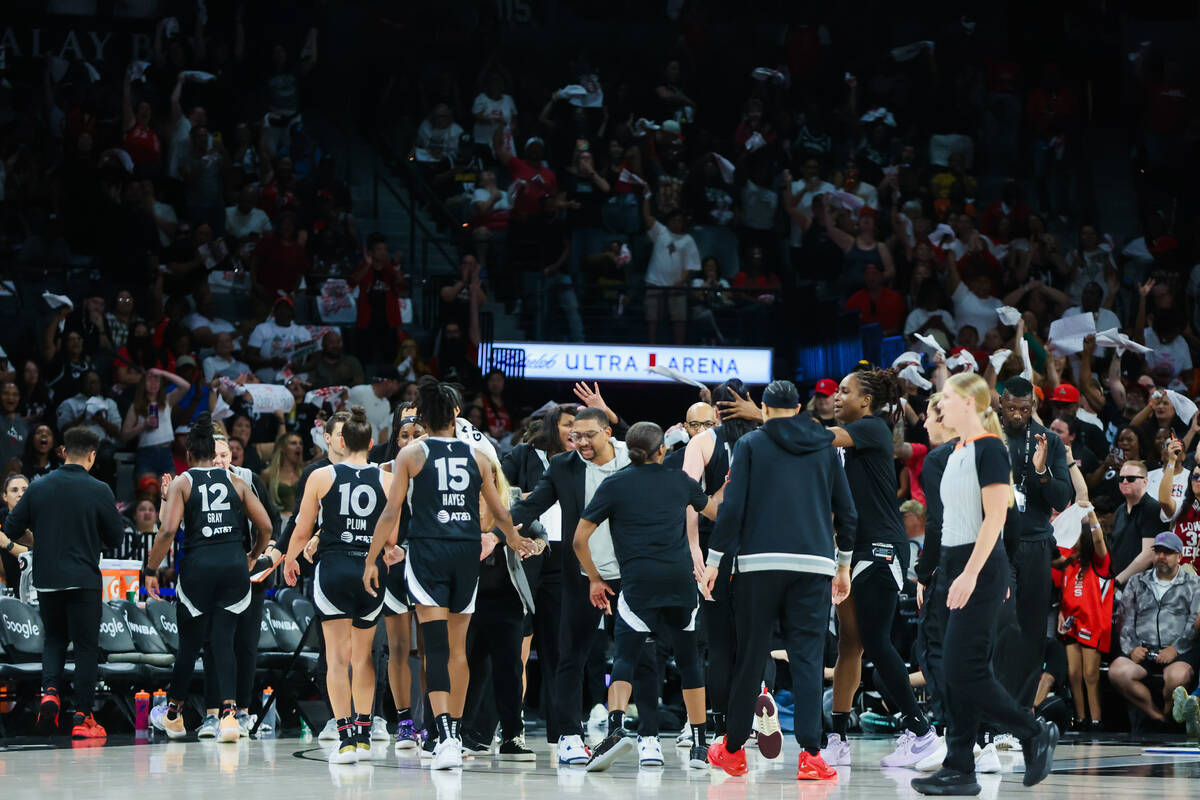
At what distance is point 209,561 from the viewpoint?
1105cm

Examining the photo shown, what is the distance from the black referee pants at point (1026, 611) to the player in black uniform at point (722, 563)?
1.38 m

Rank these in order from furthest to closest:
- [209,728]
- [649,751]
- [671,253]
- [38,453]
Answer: [671,253]
[38,453]
[209,728]
[649,751]

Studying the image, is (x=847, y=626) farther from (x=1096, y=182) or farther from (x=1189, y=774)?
(x=1096, y=182)

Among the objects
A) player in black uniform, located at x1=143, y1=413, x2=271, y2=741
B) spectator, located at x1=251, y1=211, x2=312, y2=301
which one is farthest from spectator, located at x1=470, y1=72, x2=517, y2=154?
player in black uniform, located at x1=143, y1=413, x2=271, y2=741

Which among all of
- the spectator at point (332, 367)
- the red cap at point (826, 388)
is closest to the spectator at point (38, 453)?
the spectator at point (332, 367)

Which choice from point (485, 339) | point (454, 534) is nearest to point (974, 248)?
point (485, 339)

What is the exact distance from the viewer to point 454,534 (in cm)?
906

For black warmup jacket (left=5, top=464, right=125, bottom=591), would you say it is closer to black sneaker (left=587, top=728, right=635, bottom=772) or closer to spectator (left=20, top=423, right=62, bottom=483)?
spectator (left=20, top=423, right=62, bottom=483)

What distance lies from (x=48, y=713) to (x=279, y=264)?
822 cm

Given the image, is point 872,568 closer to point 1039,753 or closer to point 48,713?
point 1039,753

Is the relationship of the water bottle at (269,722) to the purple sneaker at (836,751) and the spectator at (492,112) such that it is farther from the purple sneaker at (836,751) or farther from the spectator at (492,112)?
the spectator at (492,112)

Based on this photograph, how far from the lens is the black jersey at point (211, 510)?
11062 mm

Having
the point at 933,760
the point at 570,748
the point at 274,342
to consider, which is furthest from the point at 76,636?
the point at 274,342

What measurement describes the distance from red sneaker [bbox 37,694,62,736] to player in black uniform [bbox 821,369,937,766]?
17.0ft
